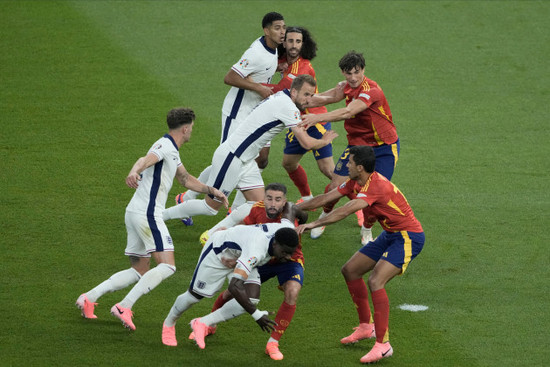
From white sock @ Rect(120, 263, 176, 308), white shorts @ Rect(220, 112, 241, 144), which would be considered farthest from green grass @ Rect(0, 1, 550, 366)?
white shorts @ Rect(220, 112, 241, 144)

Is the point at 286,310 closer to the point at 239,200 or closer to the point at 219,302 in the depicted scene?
the point at 219,302

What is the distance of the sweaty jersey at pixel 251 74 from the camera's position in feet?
32.5

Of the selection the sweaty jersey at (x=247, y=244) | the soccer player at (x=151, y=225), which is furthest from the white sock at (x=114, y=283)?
the sweaty jersey at (x=247, y=244)

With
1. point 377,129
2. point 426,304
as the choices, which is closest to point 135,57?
point 377,129

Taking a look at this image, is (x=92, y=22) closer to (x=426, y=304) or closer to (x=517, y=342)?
(x=426, y=304)

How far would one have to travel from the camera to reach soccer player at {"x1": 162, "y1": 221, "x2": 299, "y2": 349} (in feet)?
22.6

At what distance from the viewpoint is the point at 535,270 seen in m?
8.93

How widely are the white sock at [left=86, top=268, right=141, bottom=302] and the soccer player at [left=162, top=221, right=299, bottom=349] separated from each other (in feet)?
1.94

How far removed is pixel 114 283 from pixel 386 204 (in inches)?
104

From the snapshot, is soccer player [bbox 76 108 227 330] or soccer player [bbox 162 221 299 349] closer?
soccer player [bbox 162 221 299 349]

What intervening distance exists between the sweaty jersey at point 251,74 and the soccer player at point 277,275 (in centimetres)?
238

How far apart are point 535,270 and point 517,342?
1604 millimetres

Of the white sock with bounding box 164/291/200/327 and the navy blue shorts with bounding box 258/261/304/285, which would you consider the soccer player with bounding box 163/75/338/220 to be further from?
the white sock with bounding box 164/291/200/327

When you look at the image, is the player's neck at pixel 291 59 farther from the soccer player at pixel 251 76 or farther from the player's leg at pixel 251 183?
the player's leg at pixel 251 183
